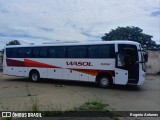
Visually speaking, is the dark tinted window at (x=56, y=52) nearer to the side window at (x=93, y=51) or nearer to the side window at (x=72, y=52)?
the side window at (x=72, y=52)

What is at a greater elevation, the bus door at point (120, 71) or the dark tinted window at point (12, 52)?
the dark tinted window at point (12, 52)

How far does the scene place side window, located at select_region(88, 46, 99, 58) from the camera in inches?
668

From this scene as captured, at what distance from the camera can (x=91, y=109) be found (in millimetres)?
8633

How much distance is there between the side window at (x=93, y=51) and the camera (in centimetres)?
1697

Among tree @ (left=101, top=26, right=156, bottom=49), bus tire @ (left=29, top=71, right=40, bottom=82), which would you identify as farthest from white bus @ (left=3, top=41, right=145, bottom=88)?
tree @ (left=101, top=26, right=156, bottom=49)

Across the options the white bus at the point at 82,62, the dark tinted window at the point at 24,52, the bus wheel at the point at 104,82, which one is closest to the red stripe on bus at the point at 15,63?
the white bus at the point at 82,62

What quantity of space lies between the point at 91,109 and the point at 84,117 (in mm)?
1262

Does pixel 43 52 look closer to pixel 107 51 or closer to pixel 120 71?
pixel 107 51

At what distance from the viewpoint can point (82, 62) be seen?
17.6 m

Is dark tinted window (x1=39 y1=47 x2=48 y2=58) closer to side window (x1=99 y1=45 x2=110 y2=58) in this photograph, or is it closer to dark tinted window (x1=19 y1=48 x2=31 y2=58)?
dark tinted window (x1=19 y1=48 x2=31 y2=58)

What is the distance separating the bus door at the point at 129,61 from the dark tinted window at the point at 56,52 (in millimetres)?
4287

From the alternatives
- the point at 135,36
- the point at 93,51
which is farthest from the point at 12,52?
the point at 135,36

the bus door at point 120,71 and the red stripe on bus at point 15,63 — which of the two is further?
the red stripe on bus at point 15,63

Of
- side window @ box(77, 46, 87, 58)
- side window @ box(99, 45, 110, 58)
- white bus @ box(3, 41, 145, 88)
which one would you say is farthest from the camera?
side window @ box(77, 46, 87, 58)
